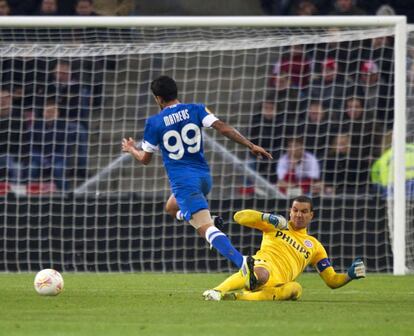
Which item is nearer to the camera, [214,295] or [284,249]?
[214,295]

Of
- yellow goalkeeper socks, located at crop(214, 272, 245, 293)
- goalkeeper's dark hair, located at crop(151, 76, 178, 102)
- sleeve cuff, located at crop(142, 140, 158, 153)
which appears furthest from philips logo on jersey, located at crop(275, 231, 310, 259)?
goalkeeper's dark hair, located at crop(151, 76, 178, 102)

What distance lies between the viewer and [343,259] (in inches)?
582

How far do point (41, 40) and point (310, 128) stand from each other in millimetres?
4409

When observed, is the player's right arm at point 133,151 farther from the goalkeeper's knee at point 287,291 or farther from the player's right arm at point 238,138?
the goalkeeper's knee at point 287,291

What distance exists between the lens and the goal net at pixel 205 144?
14.7m

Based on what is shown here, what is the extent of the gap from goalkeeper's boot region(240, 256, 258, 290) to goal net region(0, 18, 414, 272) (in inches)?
194

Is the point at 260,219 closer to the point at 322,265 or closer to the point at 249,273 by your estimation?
the point at 249,273

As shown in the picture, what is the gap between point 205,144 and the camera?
15.8m

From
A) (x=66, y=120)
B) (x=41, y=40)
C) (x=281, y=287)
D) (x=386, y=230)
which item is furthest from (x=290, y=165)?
(x=281, y=287)

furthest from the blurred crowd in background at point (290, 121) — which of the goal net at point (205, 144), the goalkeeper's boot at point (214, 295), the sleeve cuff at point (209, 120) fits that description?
the goalkeeper's boot at point (214, 295)

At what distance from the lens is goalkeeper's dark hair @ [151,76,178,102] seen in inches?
409

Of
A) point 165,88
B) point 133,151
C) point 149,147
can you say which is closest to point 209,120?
point 165,88

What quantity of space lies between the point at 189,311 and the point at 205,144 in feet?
23.2

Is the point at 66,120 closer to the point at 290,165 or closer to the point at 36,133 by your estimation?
the point at 36,133
